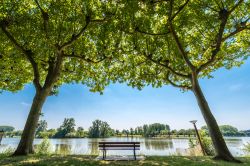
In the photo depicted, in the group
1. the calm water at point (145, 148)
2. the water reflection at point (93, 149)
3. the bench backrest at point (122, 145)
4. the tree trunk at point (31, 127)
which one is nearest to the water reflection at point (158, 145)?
the calm water at point (145, 148)

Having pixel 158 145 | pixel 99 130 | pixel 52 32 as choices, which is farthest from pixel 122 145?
pixel 99 130

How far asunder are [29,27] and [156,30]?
10.1 metres

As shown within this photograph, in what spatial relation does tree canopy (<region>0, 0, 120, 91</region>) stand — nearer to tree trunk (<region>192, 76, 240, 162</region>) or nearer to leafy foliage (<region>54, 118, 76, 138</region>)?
tree trunk (<region>192, 76, 240, 162</region>)

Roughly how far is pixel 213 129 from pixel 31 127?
1187cm

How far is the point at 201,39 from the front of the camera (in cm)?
1489

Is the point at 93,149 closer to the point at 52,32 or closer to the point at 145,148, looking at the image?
the point at 145,148

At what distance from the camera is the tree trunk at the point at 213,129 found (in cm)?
1032

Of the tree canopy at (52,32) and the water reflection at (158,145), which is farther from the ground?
the tree canopy at (52,32)

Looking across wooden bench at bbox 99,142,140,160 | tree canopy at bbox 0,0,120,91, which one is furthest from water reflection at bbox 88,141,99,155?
tree canopy at bbox 0,0,120,91

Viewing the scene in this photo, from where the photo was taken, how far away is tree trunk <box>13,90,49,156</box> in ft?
35.1

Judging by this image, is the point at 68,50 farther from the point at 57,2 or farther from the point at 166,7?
the point at 166,7

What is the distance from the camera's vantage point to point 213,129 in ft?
37.2

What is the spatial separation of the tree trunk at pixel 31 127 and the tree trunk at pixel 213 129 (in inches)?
434

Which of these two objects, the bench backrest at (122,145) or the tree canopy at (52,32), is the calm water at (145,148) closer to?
the bench backrest at (122,145)
